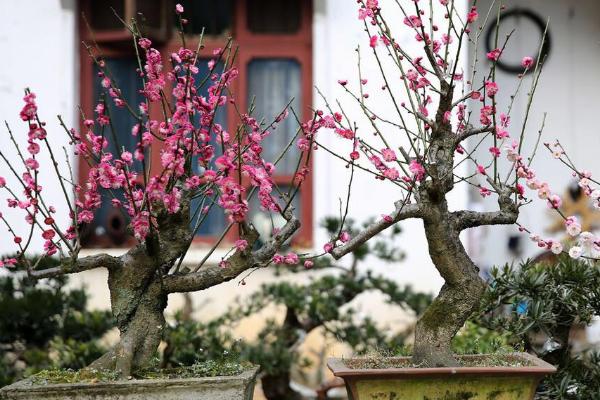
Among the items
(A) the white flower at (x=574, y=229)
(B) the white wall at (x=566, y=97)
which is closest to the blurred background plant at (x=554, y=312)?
(A) the white flower at (x=574, y=229)

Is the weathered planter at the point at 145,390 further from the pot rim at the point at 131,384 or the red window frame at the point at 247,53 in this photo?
the red window frame at the point at 247,53

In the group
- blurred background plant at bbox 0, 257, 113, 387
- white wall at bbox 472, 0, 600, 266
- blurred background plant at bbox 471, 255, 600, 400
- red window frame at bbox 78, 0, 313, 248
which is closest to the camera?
blurred background plant at bbox 471, 255, 600, 400

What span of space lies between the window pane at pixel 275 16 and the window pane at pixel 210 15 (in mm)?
155

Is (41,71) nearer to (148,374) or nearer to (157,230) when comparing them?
(157,230)

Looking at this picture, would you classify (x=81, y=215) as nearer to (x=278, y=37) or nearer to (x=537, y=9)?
(x=278, y=37)

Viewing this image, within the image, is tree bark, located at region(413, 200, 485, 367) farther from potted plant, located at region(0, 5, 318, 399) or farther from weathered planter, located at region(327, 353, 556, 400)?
potted plant, located at region(0, 5, 318, 399)

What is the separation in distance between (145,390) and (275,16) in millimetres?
4538

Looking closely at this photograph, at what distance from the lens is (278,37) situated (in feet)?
22.5

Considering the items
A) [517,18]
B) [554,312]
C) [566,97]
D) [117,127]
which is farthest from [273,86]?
[554,312]

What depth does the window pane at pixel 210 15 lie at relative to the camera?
6820mm

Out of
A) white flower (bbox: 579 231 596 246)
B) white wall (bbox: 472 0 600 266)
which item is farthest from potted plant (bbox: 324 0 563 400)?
white wall (bbox: 472 0 600 266)

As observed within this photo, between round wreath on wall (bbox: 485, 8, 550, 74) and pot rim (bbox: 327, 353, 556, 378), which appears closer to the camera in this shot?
pot rim (bbox: 327, 353, 556, 378)

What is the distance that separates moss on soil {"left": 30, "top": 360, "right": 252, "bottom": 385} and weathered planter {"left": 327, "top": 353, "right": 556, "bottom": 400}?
37 centimetres

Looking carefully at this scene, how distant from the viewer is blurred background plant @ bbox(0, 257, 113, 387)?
4547mm
